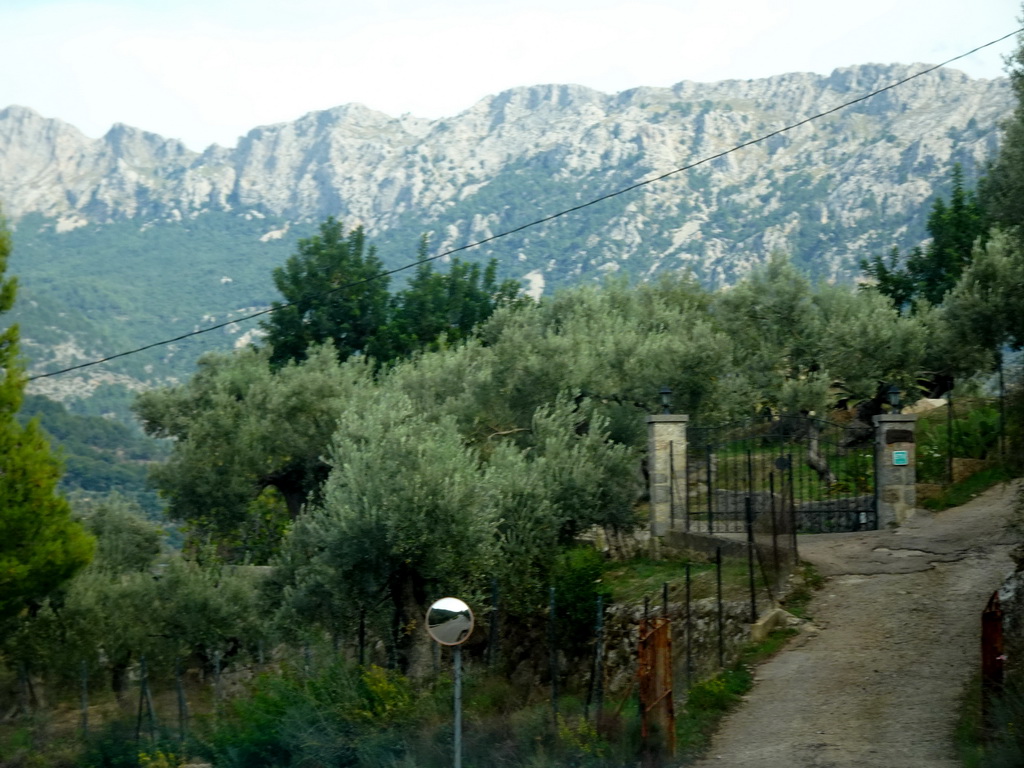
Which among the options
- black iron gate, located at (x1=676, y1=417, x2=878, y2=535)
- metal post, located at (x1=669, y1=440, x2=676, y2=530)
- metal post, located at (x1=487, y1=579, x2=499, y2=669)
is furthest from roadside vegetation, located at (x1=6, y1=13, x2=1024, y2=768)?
black iron gate, located at (x1=676, y1=417, x2=878, y2=535)

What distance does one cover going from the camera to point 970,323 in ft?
102

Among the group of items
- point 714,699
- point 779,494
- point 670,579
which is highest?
point 779,494

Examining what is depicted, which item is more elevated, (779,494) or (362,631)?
(779,494)

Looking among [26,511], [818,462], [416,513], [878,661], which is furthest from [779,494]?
[26,511]

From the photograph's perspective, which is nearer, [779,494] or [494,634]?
[494,634]

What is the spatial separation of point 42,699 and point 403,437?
17788 millimetres

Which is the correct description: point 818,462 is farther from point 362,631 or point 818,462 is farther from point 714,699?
point 714,699

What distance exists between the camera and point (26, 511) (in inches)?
824

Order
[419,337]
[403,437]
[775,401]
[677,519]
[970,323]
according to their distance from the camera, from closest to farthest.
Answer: [403,437] < [677,519] < [970,323] < [775,401] < [419,337]

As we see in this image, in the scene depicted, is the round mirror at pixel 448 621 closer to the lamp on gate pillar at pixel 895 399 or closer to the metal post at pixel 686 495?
the metal post at pixel 686 495

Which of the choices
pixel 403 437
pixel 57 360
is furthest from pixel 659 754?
pixel 57 360

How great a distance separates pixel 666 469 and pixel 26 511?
12.8m

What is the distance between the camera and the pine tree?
20.8 meters

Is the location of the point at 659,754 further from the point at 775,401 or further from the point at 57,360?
the point at 57,360
